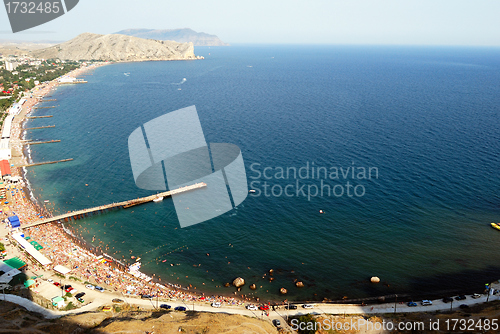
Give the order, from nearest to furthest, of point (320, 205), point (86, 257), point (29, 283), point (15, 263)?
1. point (29, 283)
2. point (15, 263)
3. point (86, 257)
4. point (320, 205)

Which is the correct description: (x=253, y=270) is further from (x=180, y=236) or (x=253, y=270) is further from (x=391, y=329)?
(x=391, y=329)

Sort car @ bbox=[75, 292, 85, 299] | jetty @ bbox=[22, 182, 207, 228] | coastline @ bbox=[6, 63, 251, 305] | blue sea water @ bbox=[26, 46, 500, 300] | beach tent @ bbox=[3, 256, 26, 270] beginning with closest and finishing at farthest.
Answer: car @ bbox=[75, 292, 85, 299], coastline @ bbox=[6, 63, 251, 305], beach tent @ bbox=[3, 256, 26, 270], blue sea water @ bbox=[26, 46, 500, 300], jetty @ bbox=[22, 182, 207, 228]

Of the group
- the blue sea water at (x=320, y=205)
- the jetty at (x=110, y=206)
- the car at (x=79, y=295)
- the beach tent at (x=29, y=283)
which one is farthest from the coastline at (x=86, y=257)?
the car at (x=79, y=295)

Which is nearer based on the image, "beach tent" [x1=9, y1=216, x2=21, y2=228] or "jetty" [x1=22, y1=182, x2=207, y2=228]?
"beach tent" [x1=9, y1=216, x2=21, y2=228]

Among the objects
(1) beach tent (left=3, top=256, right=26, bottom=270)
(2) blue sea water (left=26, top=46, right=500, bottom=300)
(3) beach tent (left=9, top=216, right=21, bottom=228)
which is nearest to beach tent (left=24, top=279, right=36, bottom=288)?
(1) beach tent (left=3, top=256, right=26, bottom=270)

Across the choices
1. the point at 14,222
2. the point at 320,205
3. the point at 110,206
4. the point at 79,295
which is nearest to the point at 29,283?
the point at 79,295

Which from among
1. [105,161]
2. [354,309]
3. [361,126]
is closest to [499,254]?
[354,309]

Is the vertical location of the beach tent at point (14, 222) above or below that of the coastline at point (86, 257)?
above

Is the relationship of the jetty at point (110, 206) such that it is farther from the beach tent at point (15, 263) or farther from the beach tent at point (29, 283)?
the beach tent at point (29, 283)

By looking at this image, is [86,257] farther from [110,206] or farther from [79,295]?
[110,206]

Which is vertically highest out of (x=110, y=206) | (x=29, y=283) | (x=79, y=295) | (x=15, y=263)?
(x=110, y=206)

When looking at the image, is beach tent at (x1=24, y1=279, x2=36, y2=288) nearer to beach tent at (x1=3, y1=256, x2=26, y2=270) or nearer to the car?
beach tent at (x1=3, y1=256, x2=26, y2=270)
